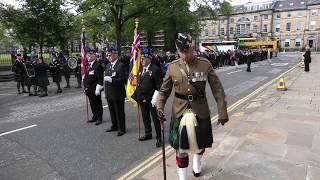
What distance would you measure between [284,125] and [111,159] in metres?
4.07

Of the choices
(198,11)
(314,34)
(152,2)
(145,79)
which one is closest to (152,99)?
(145,79)

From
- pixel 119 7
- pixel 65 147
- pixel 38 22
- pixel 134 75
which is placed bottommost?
pixel 65 147

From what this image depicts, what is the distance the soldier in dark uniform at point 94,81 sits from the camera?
300 inches

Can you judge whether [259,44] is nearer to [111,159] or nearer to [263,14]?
[263,14]

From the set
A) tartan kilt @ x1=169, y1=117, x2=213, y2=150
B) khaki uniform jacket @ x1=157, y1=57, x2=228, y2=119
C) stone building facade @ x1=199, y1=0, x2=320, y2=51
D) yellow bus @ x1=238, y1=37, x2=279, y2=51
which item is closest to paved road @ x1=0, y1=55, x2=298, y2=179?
tartan kilt @ x1=169, y1=117, x2=213, y2=150

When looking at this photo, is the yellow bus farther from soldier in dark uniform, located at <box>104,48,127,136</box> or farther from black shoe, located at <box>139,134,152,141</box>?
black shoe, located at <box>139,134,152,141</box>

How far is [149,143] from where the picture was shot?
6.21 meters

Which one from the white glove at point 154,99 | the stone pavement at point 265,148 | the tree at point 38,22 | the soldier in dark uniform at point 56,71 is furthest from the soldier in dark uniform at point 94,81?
the tree at point 38,22

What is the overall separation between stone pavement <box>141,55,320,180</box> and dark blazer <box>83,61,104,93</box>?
10.4ft

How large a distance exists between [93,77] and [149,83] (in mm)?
2236

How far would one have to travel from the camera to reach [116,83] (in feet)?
22.0

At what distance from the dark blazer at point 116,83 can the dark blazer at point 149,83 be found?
67 centimetres

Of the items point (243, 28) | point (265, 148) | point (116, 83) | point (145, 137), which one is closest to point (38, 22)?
point (116, 83)

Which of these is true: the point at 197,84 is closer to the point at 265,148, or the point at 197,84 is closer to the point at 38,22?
the point at 265,148
